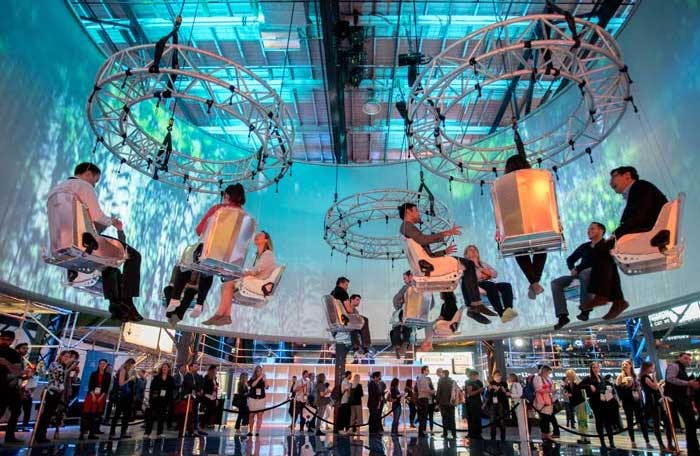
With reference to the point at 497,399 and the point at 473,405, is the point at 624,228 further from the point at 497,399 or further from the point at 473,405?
the point at 497,399

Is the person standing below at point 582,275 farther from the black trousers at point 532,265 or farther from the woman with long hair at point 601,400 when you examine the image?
the woman with long hair at point 601,400

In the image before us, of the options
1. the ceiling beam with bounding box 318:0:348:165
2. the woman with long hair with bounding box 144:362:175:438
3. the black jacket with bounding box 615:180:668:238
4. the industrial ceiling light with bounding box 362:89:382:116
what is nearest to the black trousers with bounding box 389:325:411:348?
the black jacket with bounding box 615:180:668:238

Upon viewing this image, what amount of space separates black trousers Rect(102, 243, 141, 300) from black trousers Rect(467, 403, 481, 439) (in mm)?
6365

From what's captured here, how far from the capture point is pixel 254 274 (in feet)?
16.4

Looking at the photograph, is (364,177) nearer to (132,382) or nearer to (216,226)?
(132,382)

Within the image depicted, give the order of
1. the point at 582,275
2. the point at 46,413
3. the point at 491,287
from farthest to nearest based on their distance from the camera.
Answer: the point at 46,413
the point at 491,287
the point at 582,275

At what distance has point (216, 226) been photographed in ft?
14.4

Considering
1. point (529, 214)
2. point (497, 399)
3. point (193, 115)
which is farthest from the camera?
point (193, 115)

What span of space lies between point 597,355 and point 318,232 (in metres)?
11.0

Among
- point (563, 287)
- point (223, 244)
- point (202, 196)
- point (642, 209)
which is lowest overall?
point (563, 287)

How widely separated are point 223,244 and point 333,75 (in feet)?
22.6

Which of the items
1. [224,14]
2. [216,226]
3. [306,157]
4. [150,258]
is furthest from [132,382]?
[306,157]

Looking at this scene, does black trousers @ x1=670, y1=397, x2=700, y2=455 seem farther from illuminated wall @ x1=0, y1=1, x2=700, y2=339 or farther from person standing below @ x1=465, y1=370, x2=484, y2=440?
person standing below @ x1=465, y1=370, x2=484, y2=440

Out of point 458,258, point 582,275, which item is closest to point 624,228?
point 582,275
